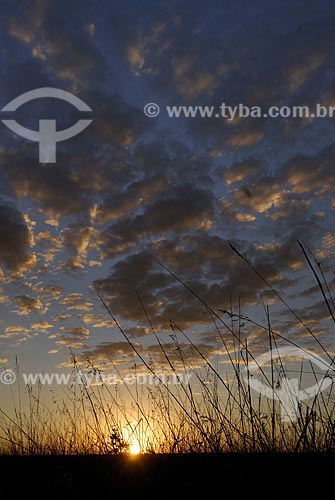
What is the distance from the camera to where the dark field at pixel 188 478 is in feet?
6.91

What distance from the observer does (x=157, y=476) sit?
259 cm

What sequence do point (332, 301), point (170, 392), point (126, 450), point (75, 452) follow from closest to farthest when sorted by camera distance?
point (332, 301) < point (126, 450) < point (170, 392) < point (75, 452)

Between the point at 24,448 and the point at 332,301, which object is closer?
the point at 332,301

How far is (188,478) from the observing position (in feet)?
8.07

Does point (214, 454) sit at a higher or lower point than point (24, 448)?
lower

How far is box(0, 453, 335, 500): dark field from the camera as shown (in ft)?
6.91

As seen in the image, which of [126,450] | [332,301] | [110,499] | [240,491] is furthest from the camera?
[126,450]

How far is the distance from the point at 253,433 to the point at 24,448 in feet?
9.06

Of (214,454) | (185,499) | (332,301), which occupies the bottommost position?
(185,499)

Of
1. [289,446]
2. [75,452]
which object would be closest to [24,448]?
[75,452]

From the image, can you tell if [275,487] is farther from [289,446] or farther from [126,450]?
[126,450]

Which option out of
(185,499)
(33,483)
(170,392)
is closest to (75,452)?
(170,392)

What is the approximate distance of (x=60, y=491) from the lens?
98.3 inches

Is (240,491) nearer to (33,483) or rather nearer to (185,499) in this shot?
(185,499)
